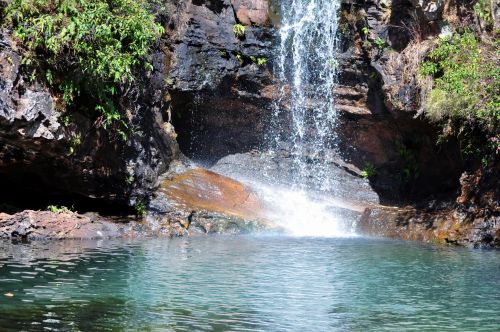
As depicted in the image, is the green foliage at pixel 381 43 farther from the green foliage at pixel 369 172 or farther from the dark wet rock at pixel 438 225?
the dark wet rock at pixel 438 225

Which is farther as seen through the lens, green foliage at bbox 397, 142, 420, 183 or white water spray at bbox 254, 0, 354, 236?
white water spray at bbox 254, 0, 354, 236

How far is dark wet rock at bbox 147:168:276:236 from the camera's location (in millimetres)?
18078

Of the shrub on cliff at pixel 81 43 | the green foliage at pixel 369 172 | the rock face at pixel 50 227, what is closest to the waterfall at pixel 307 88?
the green foliage at pixel 369 172

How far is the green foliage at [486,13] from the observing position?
1966cm

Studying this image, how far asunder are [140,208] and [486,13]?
11822mm

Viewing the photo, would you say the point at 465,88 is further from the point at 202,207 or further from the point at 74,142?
the point at 74,142

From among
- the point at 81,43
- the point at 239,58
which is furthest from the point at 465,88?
the point at 81,43

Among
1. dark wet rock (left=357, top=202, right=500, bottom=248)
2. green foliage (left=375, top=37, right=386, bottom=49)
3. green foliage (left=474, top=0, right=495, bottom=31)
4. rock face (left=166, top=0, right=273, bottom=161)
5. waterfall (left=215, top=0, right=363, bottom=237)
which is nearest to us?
dark wet rock (left=357, top=202, right=500, bottom=248)

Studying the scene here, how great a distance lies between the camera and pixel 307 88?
23.2m

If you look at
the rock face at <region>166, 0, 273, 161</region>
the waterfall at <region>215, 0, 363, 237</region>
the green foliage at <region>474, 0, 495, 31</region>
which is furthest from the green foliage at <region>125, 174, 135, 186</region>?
the green foliage at <region>474, 0, 495, 31</region>

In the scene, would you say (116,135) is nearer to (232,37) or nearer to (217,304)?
(232,37)

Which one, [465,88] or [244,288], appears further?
[465,88]

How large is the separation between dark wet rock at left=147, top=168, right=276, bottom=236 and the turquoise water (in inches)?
108

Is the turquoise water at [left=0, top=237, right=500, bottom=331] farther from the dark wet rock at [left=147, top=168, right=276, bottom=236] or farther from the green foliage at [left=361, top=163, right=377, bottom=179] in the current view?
the green foliage at [left=361, top=163, right=377, bottom=179]
